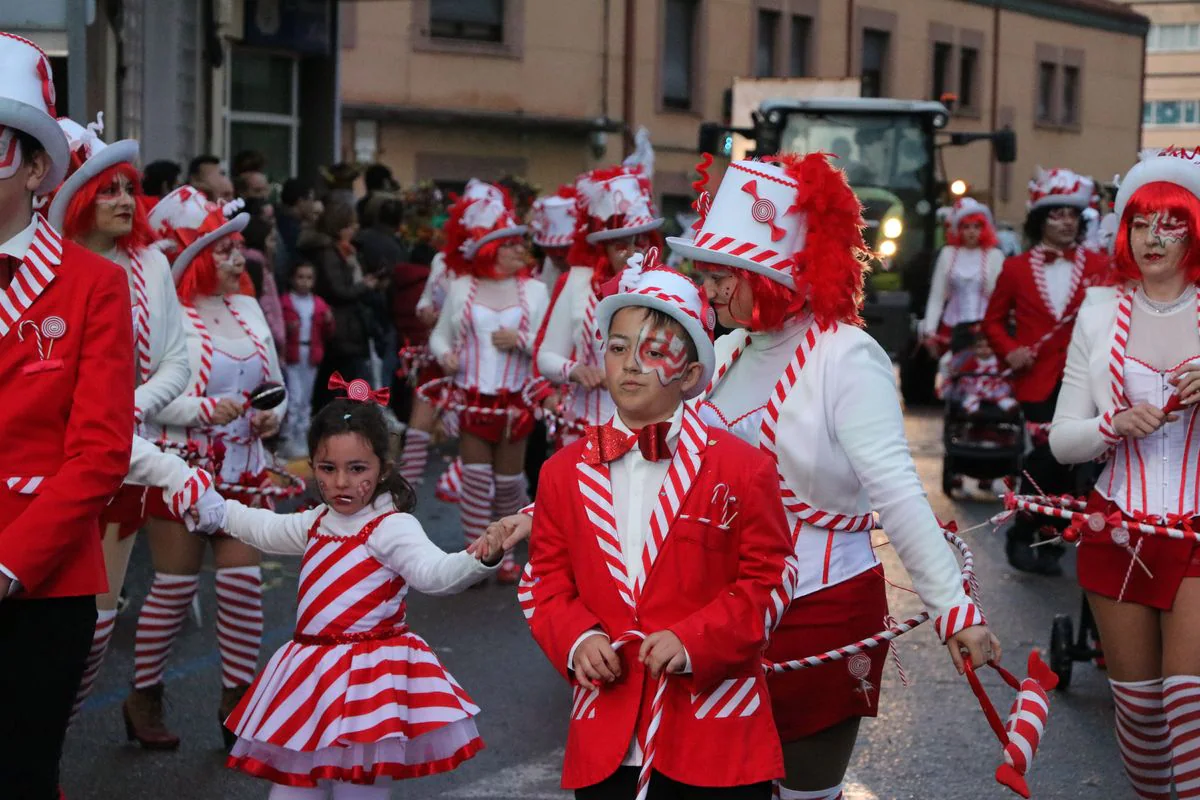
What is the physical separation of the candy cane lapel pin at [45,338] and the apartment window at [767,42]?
111 ft

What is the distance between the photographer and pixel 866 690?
4.74 meters

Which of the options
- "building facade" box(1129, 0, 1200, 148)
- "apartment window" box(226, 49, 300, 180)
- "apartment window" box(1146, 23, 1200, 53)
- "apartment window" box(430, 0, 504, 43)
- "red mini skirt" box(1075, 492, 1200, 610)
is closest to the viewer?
"red mini skirt" box(1075, 492, 1200, 610)

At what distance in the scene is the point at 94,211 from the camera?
6574mm

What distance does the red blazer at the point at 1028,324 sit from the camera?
11.0 metres

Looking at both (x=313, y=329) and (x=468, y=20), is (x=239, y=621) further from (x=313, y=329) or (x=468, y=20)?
(x=468, y=20)

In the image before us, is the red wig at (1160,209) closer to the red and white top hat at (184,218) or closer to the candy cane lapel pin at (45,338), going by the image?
the candy cane lapel pin at (45,338)

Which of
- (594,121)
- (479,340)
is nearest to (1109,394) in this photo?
(479,340)

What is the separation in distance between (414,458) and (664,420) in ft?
27.1

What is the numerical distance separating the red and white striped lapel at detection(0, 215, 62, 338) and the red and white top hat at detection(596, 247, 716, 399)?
1.24 metres

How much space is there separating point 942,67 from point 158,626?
3769 centimetres

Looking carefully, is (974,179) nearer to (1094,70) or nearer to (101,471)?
(1094,70)

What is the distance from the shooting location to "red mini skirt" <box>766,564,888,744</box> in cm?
463

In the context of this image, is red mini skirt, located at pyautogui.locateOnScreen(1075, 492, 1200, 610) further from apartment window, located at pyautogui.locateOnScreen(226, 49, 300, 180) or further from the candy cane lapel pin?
apartment window, located at pyautogui.locateOnScreen(226, 49, 300, 180)

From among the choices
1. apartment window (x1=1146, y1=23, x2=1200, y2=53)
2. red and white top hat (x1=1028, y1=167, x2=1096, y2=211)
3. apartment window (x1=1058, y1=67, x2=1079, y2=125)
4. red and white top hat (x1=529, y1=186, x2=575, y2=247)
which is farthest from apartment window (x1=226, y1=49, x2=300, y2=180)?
apartment window (x1=1146, y1=23, x2=1200, y2=53)
